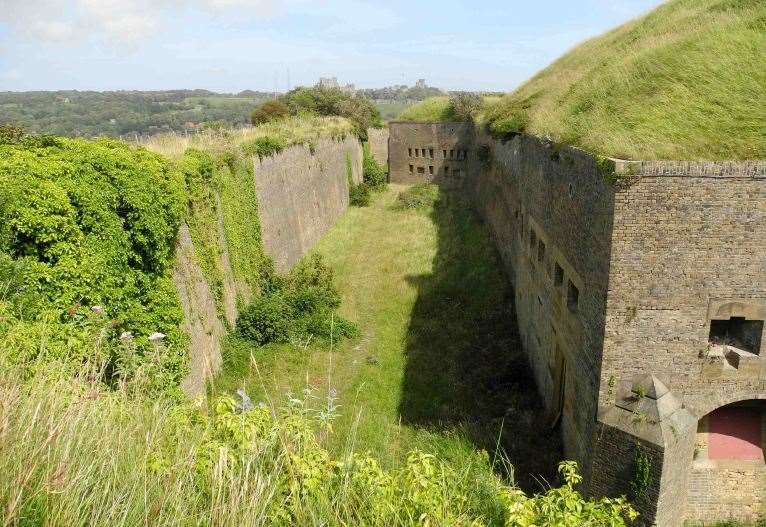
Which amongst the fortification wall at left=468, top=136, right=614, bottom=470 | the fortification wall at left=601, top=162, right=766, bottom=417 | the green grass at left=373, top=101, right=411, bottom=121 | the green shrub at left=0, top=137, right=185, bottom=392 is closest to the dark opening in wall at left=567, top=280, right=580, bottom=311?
the fortification wall at left=468, top=136, right=614, bottom=470

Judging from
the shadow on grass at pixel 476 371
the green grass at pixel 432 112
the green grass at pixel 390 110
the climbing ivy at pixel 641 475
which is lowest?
the shadow on grass at pixel 476 371

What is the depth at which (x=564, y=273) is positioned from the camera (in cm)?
884

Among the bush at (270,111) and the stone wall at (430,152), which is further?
→ the bush at (270,111)

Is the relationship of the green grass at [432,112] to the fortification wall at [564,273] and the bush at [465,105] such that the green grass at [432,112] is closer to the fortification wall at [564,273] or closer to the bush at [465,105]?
the bush at [465,105]

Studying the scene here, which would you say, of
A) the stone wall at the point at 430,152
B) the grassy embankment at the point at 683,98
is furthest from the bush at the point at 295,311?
the stone wall at the point at 430,152

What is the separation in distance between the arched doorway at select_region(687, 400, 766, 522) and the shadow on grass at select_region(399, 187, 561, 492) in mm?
2008

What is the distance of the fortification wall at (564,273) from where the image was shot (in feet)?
23.2

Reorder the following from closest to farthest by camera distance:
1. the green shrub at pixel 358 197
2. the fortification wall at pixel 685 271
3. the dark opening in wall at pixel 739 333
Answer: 1. the fortification wall at pixel 685 271
2. the dark opening in wall at pixel 739 333
3. the green shrub at pixel 358 197

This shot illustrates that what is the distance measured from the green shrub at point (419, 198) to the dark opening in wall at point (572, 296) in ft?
71.9

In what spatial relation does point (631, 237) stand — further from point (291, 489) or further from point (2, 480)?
point (2, 480)

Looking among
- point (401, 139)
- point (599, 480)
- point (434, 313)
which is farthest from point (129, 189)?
point (401, 139)

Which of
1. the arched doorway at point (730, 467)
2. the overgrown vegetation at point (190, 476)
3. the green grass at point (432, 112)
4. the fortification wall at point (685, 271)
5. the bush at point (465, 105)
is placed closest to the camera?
the overgrown vegetation at point (190, 476)

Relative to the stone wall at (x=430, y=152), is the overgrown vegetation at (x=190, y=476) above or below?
below

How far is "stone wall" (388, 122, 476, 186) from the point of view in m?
35.8
